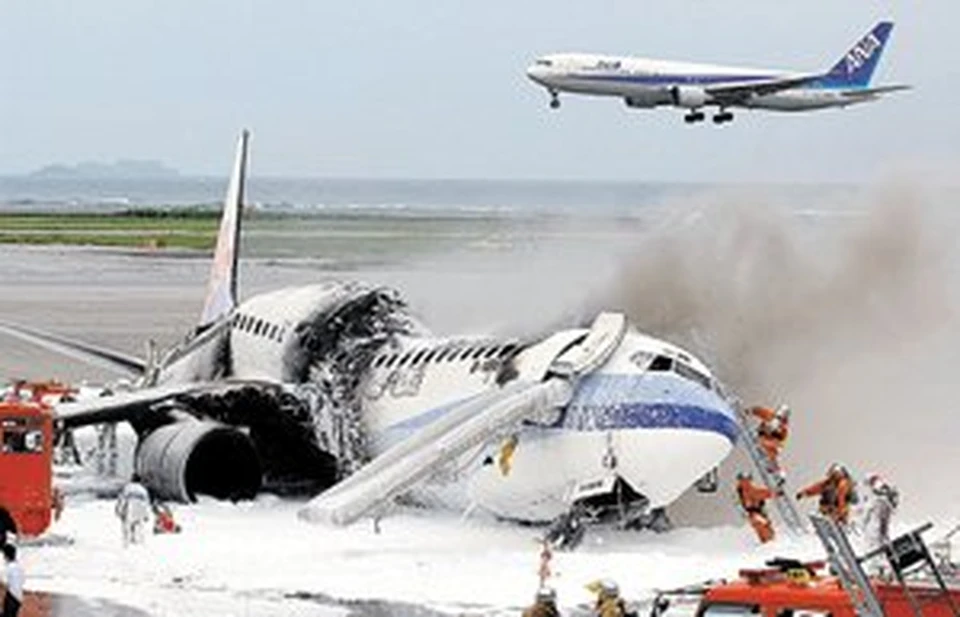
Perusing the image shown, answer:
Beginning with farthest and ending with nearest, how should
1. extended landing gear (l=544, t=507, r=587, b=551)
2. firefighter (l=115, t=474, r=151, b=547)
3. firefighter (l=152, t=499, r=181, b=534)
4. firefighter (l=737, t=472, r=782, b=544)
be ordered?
firefighter (l=152, t=499, r=181, b=534), firefighter (l=737, t=472, r=782, b=544), firefighter (l=115, t=474, r=151, b=547), extended landing gear (l=544, t=507, r=587, b=551)

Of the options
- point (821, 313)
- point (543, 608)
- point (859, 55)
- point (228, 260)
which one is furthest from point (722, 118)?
point (543, 608)

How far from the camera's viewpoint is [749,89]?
90.9 meters

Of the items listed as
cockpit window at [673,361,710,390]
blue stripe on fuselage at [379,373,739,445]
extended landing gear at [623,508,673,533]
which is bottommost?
extended landing gear at [623,508,673,533]

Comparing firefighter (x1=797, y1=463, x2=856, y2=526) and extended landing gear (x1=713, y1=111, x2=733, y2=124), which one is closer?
firefighter (x1=797, y1=463, x2=856, y2=526)

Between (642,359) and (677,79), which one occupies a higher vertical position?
(677,79)

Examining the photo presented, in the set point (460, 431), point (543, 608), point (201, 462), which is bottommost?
point (201, 462)

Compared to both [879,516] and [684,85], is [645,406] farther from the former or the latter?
[684,85]

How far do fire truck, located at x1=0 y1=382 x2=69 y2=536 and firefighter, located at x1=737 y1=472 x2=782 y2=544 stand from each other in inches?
370

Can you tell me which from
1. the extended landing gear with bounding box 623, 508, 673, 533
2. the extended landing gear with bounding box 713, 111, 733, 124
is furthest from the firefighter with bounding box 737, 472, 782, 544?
the extended landing gear with bounding box 713, 111, 733, 124

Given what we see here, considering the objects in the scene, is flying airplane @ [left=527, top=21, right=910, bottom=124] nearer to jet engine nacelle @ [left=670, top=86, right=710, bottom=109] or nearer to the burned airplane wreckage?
jet engine nacelle @ [left=670, top=86, right=710, bottom=109]

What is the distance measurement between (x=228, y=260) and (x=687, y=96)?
4795 centimetres

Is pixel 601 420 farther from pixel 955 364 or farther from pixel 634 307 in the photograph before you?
pixel 955 364

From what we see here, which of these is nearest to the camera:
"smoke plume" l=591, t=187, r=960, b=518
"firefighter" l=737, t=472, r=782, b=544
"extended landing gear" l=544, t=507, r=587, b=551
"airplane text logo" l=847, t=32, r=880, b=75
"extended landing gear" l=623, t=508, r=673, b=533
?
"extended landing gear" l=544, t=507, r=587, b=551

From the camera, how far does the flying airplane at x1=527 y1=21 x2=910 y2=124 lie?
89125 millimetres
